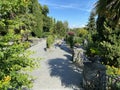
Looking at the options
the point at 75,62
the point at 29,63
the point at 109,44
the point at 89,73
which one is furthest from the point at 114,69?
Answer: the point at 75,62

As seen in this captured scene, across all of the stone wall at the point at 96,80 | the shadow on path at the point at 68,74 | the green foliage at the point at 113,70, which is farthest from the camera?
the shadow on path at the point at 68,74

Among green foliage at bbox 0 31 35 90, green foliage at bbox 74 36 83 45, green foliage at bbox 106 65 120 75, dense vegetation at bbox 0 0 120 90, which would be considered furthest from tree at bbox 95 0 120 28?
green foliage at bbox 74 36 83 45

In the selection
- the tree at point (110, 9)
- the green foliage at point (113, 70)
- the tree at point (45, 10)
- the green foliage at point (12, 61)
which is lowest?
the green foliage at point (113, 70)

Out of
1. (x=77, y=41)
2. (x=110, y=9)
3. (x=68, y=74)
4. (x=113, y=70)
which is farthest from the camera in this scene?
(x=77, y=41)

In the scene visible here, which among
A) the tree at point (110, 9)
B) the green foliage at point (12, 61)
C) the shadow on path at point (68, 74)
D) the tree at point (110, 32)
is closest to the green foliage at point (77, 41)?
the shadow on path at point (68, 74)

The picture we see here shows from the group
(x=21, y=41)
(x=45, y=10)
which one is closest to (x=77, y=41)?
(x=21, y=41)

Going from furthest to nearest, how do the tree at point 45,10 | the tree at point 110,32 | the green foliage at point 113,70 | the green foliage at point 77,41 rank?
the tree at point 45,10 < the green foliage at point 77,41 < the green foliage at point 113,70 < the tree at point 110,32

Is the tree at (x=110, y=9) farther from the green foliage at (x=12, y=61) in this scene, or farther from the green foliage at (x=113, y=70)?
the green foliage at (x=12, y=61)

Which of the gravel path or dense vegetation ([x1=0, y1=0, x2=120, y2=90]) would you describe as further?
the gravel path

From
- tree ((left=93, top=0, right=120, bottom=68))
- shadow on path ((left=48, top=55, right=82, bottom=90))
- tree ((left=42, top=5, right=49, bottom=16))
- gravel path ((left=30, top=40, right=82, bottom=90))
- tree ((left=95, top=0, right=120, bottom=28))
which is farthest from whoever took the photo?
tree ((left=42, top=5, right=49, bottom=16))

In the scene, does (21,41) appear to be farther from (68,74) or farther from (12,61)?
(68,74)

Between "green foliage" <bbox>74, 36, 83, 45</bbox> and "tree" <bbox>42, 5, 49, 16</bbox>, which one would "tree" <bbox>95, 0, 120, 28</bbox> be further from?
"tree" <bbox>42, 5, 49, 16</bbox>

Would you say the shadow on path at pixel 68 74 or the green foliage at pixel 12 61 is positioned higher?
the green foliage at pixel 12 61

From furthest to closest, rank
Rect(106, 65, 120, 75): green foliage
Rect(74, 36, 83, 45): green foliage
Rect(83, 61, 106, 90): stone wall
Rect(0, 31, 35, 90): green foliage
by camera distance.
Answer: Rect(74, 36, 83, 45): green foliage
Rect(106, 65, 120, 75): green foliage
Rect(83, 61, 106, 90): stone wall
Rect(0, 31, 35, 90): green foliage
